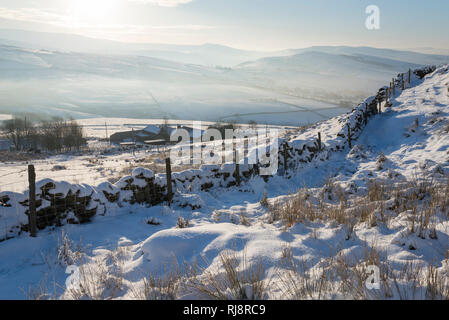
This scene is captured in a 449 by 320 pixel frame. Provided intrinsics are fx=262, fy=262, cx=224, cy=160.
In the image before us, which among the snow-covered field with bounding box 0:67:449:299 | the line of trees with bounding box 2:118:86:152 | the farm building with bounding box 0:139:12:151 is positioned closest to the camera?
the snow-covered field with bounding box 0:67:449:299

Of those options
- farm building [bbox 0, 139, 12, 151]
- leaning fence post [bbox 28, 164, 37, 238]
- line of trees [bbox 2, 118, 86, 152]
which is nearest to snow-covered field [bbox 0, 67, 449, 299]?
leaning fence post [bbox 28, 164, 37, 238]

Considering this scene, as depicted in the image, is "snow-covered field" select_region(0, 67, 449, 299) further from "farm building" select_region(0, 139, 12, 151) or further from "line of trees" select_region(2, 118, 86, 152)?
"farm building" select_region(0, 139, 12, 151)

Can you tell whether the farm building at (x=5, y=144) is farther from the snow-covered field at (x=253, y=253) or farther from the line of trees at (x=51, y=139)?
the snow-covered field at (x=253, y=253)

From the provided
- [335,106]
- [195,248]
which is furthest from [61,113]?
[195,248]

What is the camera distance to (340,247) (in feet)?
12.5

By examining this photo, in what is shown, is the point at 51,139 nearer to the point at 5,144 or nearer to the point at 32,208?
the point at 5,144

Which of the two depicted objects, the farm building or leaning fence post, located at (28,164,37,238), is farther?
the farm building

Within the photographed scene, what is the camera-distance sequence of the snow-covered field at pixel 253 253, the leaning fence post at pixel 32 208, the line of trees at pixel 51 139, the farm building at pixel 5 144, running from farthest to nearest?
1. the farm building at pixel 5 144
2. the line of trees at pixel 51 139
3. the leaning fence post at pixel 32 208
4. the snow-covered field at pixel 253 253

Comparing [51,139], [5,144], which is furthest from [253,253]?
[5,144]

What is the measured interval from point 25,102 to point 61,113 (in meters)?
38.2

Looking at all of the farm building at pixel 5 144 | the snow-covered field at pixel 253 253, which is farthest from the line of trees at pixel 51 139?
the snow-covered field at pixel 253 253

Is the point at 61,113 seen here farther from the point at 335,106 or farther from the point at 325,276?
the point at 325,276

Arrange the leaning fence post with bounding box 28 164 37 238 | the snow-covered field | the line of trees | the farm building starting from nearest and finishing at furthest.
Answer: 1. the snow-covered field
2. the leaning fence post with bounding box 28 164 37 238
3. the line of trees
4. the farm building


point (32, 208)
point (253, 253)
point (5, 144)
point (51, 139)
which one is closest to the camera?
point (253, 253)
